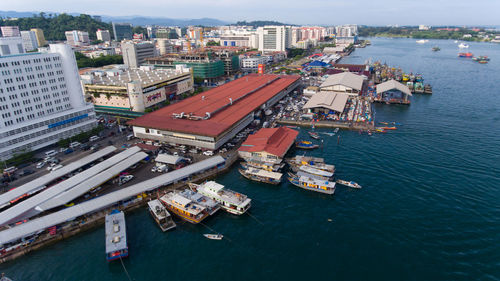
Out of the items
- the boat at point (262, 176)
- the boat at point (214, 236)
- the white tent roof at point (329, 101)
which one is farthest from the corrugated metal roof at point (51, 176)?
the white tent roof at point (329, 101)

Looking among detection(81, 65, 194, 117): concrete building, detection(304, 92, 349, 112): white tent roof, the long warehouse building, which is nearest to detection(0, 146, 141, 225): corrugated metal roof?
the long warehouse building

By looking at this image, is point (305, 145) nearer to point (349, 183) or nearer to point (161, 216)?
→ point (349, 183)

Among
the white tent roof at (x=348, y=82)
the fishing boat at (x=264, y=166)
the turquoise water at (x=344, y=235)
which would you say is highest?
the white tent roof at (x=348, y=82)

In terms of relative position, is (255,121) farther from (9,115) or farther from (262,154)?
(9,115)

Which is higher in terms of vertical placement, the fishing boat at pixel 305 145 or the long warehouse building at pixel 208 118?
the long warehouse building at pixel 208 118

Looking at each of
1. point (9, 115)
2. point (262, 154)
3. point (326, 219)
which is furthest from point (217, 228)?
point (9, 115)

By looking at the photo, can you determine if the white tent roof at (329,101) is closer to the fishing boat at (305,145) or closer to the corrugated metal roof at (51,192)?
the fishing boat at (305,145)

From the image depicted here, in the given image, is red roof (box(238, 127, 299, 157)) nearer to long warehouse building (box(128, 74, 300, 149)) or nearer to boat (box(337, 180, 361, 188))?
long warehouse building (box(128, 74, 300, 149))

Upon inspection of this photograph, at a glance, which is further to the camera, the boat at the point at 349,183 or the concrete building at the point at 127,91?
the concrete building at the point at 127,91

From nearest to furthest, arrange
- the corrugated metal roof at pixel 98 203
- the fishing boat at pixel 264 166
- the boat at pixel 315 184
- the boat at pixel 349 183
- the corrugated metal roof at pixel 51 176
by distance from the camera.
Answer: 1. the corrugated metal roof at pixel 98 203
2. the corrugated metal roof at pixel 51 176
3. the boat at pixel 315 184
4. the boat at pixel 349 183
5. the fishing boat at pixel 264 166

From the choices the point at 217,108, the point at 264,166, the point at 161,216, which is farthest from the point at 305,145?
the point at 161,216
